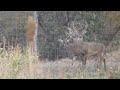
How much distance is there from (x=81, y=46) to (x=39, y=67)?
1.64m

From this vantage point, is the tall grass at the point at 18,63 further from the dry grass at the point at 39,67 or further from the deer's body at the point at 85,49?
the deer's body at the point at 85,49

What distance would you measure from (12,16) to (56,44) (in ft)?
4.23

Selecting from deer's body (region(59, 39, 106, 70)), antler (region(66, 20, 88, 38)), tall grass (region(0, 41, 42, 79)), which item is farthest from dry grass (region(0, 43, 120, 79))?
antler (region(66, 20, 88, 38))

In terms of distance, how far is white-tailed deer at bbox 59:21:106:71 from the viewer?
27.9 feet

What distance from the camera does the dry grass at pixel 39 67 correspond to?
281 inches

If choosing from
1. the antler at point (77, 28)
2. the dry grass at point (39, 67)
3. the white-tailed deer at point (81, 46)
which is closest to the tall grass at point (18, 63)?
the dry grass at point (39, 67)

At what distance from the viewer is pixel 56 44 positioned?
325 inches

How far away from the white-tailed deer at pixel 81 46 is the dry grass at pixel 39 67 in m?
0.33

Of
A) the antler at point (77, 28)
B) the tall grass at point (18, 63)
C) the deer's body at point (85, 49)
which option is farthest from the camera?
the antler at point (77, 28)

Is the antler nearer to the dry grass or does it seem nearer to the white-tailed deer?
the white-tailed deer

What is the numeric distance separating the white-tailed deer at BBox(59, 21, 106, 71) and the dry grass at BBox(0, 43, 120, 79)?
330 mm
